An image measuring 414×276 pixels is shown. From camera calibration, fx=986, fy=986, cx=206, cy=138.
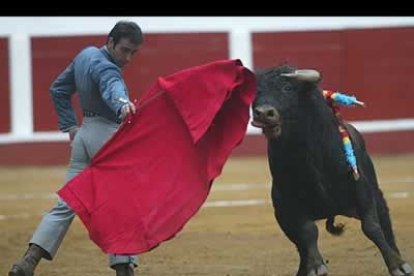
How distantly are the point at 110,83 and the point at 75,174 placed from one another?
536 millimetres

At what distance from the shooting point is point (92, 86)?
15.1ft

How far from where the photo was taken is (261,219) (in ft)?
24.9

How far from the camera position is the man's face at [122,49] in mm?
4508

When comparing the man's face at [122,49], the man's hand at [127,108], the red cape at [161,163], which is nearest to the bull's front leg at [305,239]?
the red cape at [161,163]

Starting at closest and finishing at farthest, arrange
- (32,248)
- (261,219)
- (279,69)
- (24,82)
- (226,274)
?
1. (279,69)
2. (32,248)
3. (226,274)
4. (261,219)
5. (24,82)

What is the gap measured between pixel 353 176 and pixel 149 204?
0.96 meters

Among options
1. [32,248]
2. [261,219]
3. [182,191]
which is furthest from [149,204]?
[261,219]

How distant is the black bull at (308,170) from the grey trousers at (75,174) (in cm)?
79

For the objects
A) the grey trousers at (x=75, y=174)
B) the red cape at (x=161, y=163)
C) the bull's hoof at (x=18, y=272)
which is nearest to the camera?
the red cape at (x=161, y=163)

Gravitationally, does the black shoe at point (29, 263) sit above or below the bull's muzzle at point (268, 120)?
below

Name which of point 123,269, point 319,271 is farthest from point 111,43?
point 319,271

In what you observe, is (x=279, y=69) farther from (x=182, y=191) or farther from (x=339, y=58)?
(x=339, y=58)

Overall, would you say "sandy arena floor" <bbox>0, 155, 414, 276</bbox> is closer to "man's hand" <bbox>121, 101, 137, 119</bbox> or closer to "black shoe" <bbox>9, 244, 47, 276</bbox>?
"black shoe" <bbox>9, 244, 47, 276</bbox>

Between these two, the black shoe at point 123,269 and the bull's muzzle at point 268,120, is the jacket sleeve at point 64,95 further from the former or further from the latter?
the bull's muzzle at point 268,120
